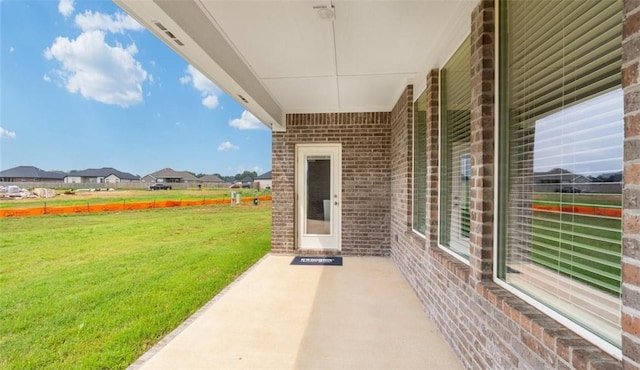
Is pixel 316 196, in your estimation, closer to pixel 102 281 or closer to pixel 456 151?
pixel 456 151

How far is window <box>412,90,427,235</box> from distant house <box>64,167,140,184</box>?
38.8ft

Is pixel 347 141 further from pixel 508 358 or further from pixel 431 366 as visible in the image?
pixel 508 358

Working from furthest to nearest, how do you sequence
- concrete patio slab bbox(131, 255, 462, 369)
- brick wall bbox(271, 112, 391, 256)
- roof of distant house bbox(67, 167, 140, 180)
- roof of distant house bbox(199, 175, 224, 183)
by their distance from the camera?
roof of distant house bbox(199, 175, 224, 183), roof of distant house bbox(67, 167, 140, 180), brick wall bbox(271, 112, 391, 256), concrete patio slab bbox(131, 255, 462, 369)

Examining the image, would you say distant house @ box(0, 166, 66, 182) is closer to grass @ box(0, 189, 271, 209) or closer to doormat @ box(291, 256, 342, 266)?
grass @ box(0, 189, 271, 209)

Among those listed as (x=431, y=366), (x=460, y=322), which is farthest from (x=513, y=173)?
(x=431, y=366)

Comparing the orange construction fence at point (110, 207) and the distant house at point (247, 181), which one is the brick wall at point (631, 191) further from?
the distant house at point (247, 181)

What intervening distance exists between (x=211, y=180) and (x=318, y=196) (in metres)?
12.6

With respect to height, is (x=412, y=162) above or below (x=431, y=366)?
above

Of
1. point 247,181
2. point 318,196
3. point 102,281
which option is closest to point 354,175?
point 318,196

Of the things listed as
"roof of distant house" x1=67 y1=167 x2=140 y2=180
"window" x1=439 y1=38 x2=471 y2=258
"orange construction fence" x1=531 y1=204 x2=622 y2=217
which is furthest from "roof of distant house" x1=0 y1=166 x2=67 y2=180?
"orange construction fence" x1=531 y1=204 x2=622 y2=217

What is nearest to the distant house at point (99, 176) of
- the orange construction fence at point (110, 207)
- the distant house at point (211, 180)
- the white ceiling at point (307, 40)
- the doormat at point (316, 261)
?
the orange construction fence at point (110, 207)

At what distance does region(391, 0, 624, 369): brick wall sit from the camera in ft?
3.84

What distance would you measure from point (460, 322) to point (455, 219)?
0.89m

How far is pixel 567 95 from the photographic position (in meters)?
1.37
